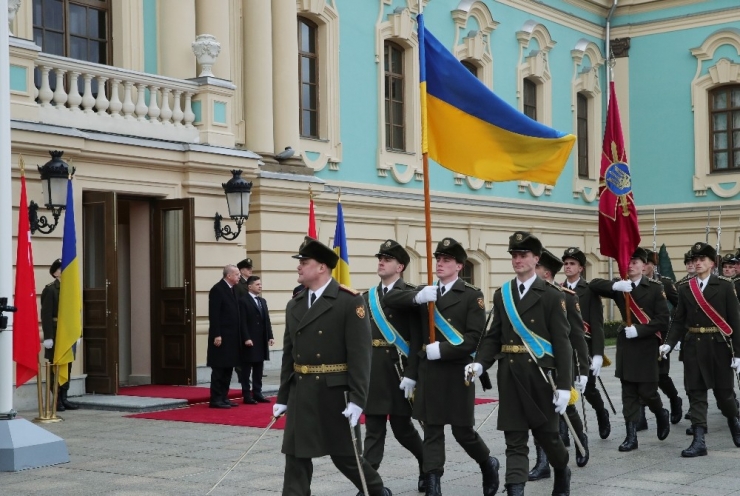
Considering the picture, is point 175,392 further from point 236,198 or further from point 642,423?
point 642,423

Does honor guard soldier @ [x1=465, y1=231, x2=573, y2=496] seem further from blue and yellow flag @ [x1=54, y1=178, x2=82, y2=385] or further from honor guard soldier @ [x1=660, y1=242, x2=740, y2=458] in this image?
blue and yellow flag @ [x1=54, y1=178, x2=82, y2=385]

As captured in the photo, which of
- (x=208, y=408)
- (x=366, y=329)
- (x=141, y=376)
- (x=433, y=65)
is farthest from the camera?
(x=141, y=376)

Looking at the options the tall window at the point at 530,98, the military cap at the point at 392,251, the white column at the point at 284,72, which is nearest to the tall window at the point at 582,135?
the tall window at the point at 530,98

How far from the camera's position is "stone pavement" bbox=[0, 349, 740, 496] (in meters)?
8.27

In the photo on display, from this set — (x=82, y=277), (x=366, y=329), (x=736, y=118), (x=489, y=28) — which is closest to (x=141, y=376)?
(x=82, y=277)

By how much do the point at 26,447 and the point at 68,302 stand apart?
321cm

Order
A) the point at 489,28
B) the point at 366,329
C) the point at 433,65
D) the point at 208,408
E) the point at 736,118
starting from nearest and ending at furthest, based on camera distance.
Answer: the point at 366,329, the point at 433,65, the point at 208,408, the point at 489,28, the point at 736,118

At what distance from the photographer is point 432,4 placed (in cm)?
2205

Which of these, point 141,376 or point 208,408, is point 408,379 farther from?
point 141,376

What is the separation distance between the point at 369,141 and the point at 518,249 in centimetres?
1298

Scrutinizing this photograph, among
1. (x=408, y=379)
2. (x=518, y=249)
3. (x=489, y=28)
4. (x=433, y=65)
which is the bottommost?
(x=408, y=379)

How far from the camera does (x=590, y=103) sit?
90.4 feet

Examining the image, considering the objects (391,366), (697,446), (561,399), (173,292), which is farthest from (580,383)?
(173,292)

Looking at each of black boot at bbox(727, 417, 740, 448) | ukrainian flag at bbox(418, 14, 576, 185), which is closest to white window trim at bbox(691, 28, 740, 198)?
black boot at bbox(727, 417, 740, 448)
